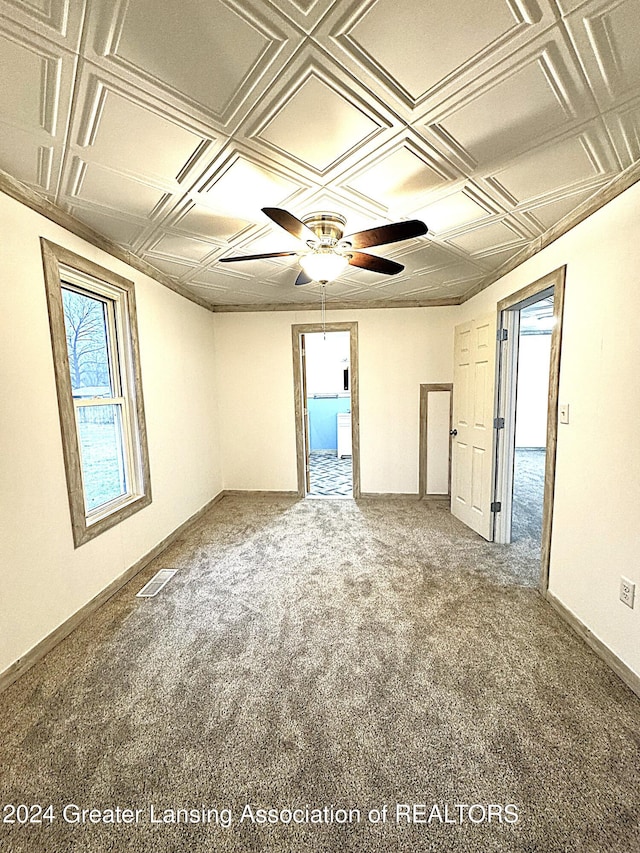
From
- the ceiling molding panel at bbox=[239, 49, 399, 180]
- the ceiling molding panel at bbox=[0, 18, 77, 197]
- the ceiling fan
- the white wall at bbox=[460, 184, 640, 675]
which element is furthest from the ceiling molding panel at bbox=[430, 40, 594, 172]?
the ceiling molding panel at bbox=[0, 18, 77, 197]

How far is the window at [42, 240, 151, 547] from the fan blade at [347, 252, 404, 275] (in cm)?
170

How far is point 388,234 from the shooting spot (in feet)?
5.91

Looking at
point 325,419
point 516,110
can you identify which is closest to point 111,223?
point 516,110

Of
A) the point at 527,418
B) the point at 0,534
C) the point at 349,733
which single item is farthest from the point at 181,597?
the point at 527,418

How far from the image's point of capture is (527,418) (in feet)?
23.9

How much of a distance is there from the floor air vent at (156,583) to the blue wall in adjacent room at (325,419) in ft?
16.1

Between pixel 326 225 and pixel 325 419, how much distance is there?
17.9 ft

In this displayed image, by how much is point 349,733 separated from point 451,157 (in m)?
2.49

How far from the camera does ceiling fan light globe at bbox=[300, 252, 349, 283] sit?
80.1 inches

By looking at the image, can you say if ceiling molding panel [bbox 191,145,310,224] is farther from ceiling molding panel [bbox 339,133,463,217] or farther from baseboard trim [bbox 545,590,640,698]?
baseboard trim [bbox 545,590,640,698]

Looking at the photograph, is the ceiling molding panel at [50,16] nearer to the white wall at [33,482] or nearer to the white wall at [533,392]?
the white wall at [33,482]

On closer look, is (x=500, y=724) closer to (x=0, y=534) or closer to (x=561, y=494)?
(x=561, y=494)

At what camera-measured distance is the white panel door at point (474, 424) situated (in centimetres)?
312

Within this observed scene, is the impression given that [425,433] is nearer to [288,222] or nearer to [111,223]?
[288,222]
